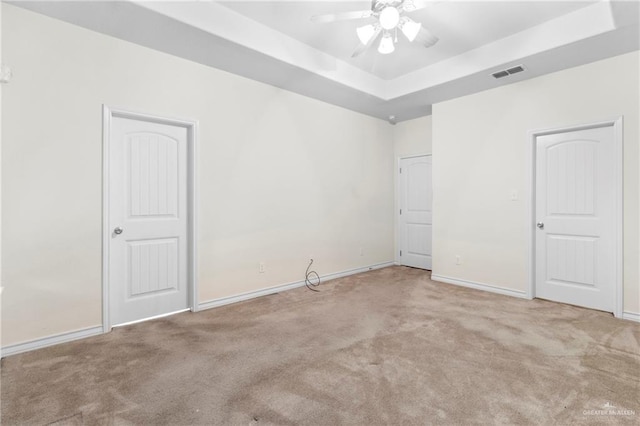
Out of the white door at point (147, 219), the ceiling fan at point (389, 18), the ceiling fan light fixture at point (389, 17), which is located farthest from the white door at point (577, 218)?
the white door at point (147, 219)

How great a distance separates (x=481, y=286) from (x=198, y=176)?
3792mm

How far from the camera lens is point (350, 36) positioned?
3.30 meters

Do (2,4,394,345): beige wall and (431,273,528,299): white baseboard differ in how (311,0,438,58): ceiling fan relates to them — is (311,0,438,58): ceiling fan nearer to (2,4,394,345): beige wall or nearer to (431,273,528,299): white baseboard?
(2,4,394,345): beige wall

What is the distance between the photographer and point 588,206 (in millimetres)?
3361

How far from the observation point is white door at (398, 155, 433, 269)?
5.20m

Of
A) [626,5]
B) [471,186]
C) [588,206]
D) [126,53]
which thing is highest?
[626,5]

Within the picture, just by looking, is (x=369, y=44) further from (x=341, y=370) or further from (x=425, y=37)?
(x=341, y=370)

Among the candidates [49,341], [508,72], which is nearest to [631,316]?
[508,72]

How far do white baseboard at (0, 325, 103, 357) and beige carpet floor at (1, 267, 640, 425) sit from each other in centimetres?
9

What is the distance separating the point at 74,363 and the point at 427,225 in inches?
185

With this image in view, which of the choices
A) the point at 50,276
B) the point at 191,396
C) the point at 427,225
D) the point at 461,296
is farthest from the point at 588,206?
the point at 50,276

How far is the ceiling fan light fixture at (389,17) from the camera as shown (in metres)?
2.24

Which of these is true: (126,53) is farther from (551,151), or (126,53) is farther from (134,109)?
(551,151)

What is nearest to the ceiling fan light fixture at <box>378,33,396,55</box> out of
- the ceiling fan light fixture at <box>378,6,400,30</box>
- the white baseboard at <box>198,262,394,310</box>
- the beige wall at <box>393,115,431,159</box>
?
the ceiling fan light fixture at <box>378,6,400,30</box>
